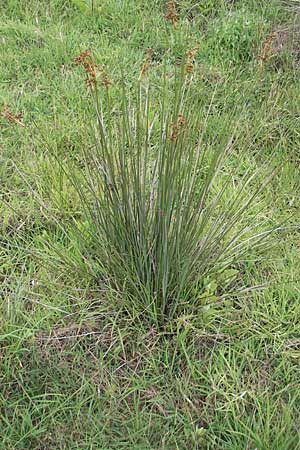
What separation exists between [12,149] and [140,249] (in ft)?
3.42

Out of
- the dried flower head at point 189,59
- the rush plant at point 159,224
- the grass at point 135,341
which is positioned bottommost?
the grass at point 135,341

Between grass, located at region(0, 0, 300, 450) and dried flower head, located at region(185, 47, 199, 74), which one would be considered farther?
grass, located at region(0, 0, 300, 450)

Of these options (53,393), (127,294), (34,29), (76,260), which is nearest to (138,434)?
(53,393)

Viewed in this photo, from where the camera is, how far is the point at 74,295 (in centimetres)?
201

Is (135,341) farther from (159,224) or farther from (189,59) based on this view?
(189,59)

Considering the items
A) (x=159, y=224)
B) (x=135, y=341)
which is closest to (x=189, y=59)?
(x=159, y=224)

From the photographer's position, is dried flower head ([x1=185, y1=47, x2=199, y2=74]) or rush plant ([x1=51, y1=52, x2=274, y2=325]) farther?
rush plant ([x1=51, y1=52, x2=274, y2=325])

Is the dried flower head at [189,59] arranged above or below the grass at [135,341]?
above

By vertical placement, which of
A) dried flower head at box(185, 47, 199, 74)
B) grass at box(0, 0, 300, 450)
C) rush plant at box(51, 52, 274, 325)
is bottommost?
grass at box(0, 0, 300, 450)

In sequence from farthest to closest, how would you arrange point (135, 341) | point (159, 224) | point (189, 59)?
point (135, 341) → point (159, 224) → point (189, 59)

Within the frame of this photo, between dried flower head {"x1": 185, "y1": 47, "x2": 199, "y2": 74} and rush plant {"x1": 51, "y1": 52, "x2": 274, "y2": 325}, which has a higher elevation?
dried flower head {"x1": 185, "y1": 47, "x2": 199, "y2": 74}

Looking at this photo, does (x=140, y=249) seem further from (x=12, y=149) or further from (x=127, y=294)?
(x=12, y=149)

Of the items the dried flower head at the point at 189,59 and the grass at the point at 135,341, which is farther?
the grass at the point at 135,341

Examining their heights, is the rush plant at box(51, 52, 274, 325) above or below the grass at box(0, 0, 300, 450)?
above
